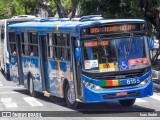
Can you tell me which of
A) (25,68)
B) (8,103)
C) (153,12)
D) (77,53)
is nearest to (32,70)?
(25,68)

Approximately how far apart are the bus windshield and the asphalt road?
1.26 metres

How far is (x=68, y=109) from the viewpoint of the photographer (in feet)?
52.9

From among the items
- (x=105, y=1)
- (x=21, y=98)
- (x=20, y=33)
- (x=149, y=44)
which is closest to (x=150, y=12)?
(x=105, y=1)

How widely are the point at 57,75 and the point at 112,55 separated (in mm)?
2763

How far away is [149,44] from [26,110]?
4168 millimetres

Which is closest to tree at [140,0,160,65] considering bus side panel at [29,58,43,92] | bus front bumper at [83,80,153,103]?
bus side panel at [29,58,43,92]

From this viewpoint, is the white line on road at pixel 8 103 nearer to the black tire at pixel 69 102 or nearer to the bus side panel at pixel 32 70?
the bus side panel at pixel 32 70

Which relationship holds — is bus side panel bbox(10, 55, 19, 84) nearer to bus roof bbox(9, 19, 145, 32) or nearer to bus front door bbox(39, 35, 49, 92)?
bus roof bbox(9, 19, 145, 32)

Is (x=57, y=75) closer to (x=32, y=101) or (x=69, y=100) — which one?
(x=69, y=100)

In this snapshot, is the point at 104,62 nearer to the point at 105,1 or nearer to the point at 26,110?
the point at 26,110

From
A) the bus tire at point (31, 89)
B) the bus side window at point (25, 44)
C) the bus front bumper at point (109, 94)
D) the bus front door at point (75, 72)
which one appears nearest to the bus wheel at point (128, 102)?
the bus front bumper at point (109, 94)

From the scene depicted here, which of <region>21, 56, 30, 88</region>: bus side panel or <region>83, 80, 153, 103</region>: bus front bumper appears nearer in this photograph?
<region>83, 80, 153, 103</region>: bus front bumper

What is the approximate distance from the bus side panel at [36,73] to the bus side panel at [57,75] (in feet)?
3.92

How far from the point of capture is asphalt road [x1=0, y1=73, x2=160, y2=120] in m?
14.5
